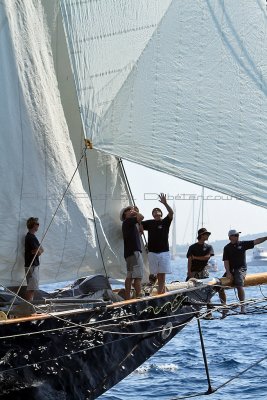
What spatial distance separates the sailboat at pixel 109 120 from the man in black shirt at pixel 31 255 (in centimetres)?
11

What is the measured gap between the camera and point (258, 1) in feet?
54.3

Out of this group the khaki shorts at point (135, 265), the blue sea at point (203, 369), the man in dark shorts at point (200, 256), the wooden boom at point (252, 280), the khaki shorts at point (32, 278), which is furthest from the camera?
the blue sea at point (203, 369)

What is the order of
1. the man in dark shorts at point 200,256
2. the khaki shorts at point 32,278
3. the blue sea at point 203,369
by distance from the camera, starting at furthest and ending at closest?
the blue sea at point 203,369 < the man in dark shorts at point 200,256 < the khaki shorts at point 32,278

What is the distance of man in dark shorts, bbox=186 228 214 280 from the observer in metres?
18.9

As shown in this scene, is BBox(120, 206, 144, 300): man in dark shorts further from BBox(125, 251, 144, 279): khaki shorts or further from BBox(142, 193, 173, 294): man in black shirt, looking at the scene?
BBox(142, 193, 173, 294): man in black shirt

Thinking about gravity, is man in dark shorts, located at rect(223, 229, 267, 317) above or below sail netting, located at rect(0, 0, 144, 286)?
below

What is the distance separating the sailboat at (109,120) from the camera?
16.0 m

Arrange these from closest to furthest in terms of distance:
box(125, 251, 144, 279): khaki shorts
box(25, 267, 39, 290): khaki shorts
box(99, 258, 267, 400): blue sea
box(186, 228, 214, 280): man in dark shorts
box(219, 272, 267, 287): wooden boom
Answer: box(25, 267, 39, 290): khaki shorts < box(125, 251, 144, 279): khaki shorts < box(186, 228, 214, 280): man in dark shorts < box(219, 272, 267, 287): wooden boom < box(99, 258, 267, 400): blue sea

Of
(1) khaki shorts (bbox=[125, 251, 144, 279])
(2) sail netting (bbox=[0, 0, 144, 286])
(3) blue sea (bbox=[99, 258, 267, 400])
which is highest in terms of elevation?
(2) sail netting (bbox=[0, 0, 144, 286])

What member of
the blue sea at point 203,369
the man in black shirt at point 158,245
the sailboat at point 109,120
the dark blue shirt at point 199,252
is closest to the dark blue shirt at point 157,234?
the man in black shirt at point 158,245

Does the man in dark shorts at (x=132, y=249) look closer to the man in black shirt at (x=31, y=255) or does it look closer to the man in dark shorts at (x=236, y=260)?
the man in black shirt at (x=31, y=255)

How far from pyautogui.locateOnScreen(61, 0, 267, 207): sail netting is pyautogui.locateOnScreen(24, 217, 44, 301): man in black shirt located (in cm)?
154

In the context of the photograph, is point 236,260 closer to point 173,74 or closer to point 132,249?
point 132,249

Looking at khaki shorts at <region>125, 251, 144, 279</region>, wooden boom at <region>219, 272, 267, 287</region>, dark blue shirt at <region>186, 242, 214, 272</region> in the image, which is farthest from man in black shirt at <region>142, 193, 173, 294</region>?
wooden boom at <region>219, 272, 267, 287</region>
